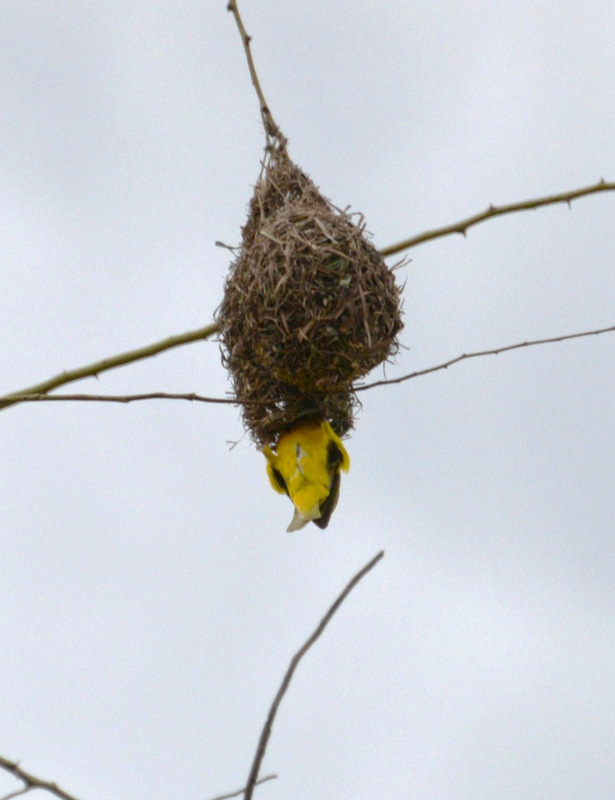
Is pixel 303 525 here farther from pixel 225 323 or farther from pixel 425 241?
pixel 425 241

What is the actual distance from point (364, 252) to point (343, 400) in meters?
0.54

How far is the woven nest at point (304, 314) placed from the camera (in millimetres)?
3344

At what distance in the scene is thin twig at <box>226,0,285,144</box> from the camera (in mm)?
3393

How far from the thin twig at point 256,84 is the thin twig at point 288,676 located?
2629 millimetres

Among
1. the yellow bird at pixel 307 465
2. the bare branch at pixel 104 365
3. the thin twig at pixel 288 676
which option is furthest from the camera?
the yellow bird at pixel 307 465

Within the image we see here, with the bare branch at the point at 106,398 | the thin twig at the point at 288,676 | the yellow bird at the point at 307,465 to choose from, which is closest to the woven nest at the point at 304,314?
the yellow bird at the point at 307,465

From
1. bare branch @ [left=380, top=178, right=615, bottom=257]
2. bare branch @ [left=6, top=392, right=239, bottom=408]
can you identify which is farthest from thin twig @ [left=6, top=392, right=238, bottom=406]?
bare branch @ [left=380, top=178, right=615, bottom=257]

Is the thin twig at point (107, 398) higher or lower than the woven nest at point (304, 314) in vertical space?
lower

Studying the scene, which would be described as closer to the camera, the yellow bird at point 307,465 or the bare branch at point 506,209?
the bare branch at point 506,209

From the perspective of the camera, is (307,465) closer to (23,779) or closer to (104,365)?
(104,365)

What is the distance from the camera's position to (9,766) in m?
1.37

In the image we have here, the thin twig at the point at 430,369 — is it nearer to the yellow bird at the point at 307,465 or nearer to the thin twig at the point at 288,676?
the yellow bird at the point at 307,465

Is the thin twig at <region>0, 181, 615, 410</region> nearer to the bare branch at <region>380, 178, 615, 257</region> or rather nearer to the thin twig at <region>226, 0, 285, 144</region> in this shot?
the bare branch at <region>380, 178, 615, 257</region>

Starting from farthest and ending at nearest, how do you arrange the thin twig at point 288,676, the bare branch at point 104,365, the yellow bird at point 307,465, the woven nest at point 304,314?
the yellow bird at point 307,465 → the woven nest at point 304,314 → the bare branch at point 104,365 → the thin twig at point 288,676
